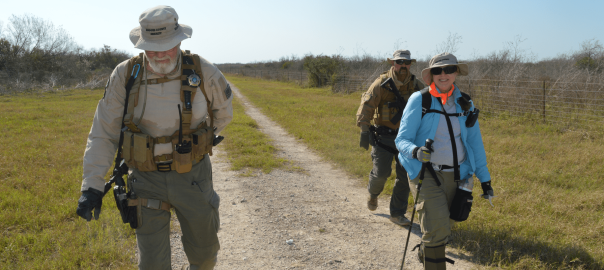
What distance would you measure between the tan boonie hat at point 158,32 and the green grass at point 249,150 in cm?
458

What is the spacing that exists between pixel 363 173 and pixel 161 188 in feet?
15.5

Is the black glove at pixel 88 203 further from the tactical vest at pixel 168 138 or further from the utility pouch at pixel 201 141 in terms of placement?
the utility pouch at pixel 201 141

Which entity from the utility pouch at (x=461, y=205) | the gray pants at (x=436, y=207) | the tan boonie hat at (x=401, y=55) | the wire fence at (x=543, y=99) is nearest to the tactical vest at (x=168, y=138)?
the gray pants at (x=436, y=207)

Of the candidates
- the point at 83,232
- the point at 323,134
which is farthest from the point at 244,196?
the point at 323,134

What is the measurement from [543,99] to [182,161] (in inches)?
445

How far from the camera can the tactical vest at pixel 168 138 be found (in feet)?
7.95

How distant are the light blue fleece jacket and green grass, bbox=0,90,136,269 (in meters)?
2.77

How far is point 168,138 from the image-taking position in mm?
2521

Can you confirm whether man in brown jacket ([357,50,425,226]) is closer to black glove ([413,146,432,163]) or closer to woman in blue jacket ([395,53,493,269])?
woman in blue jacket ([395,53,493,269])

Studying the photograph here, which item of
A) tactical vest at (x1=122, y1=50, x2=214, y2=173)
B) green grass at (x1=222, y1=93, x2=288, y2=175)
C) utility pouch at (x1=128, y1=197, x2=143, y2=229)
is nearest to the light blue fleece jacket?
tactical vest at (x1=122, y1=50, x2=214, y2=173)

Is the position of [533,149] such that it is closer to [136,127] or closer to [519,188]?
[519,188]

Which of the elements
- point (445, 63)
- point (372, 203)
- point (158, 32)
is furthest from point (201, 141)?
point (372, 203)

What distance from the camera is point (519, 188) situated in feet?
17.8

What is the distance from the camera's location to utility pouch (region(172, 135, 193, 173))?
8.12ft
